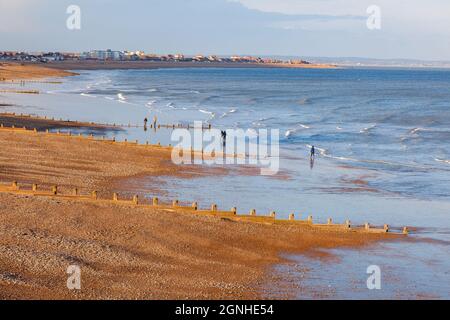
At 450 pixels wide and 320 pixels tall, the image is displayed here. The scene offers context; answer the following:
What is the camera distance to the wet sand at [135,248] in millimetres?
20109

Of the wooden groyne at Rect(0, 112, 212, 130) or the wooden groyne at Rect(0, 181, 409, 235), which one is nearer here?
the wooden groyne at Rect(0, 181, 409, 235)

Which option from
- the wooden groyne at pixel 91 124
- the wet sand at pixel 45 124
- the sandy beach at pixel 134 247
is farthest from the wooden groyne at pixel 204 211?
the wooden groyne at pixel 91 124

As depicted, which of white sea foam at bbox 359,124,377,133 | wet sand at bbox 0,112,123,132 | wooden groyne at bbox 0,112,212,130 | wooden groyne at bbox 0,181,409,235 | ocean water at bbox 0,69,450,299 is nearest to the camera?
ocean water at bbox 0,69,450,299

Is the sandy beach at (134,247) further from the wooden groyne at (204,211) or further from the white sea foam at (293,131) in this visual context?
the white sea foam at (293,131)

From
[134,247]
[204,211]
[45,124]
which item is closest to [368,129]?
[45,124]

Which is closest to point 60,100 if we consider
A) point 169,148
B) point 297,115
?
point 297,115

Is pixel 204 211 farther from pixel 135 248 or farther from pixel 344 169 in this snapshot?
pixel 344 169

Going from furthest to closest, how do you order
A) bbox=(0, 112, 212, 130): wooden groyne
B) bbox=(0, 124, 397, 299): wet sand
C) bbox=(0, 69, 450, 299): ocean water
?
bbox=(0, 112, 212, 130): wooden groyne
bbox=(0, 69, 450, 299): ocean water
bbox=(0, 124, 397, 299): wet sand

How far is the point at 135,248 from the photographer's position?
78.5 ft

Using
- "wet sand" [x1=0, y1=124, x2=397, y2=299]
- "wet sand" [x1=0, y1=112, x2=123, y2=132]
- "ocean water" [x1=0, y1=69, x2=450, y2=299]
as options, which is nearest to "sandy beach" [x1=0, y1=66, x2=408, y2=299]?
"wet sand" [x1=0, y1=124, x2=397, y2=299]

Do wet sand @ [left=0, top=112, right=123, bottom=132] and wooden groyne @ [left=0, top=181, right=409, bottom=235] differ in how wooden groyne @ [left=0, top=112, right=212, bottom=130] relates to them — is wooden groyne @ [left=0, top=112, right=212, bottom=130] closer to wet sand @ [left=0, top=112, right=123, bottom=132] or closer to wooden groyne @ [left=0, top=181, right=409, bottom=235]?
wet sand @ [left=0, top=112, right=123, bottom=132]

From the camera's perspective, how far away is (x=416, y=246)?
91.2 feet

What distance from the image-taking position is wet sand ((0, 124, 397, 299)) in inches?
792
